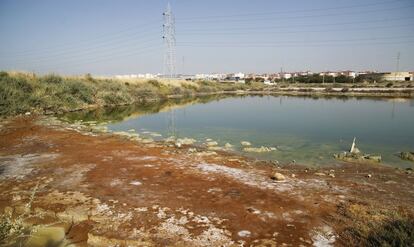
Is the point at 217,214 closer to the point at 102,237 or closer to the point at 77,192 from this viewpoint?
the point at 102,237

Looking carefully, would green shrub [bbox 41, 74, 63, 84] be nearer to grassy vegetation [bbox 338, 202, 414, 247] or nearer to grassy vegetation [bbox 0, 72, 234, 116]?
grassy vegetation [bbox 0, 72, 234, 116]

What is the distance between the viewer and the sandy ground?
555 cm

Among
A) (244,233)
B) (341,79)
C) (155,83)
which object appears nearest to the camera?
(244,233)

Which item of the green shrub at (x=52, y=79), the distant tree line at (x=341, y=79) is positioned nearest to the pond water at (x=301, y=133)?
the green shrub at (x=52, y=79)

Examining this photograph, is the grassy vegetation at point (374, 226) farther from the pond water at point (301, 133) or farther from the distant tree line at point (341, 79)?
the distant tree line at point (341, 79)

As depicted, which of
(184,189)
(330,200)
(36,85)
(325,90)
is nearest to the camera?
(330,200)

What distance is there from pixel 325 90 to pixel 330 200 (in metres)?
62.3

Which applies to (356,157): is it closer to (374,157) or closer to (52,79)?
(374,157)

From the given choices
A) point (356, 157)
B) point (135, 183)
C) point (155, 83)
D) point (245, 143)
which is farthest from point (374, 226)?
point (155, 83)

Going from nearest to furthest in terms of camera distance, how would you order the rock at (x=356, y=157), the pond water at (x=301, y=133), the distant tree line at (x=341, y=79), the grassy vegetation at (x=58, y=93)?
the rock at (x=356, y=157) → the pond water at (x=301, y=133) → the grassy vegetation at (x=58, y=93) → the distant tree line at (x=341, y=79)

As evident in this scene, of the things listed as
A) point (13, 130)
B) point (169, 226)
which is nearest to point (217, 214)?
point (169, 226)

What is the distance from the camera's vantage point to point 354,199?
Result: 7.27m

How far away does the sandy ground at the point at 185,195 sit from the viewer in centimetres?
555

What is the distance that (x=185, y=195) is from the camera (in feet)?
24.1
